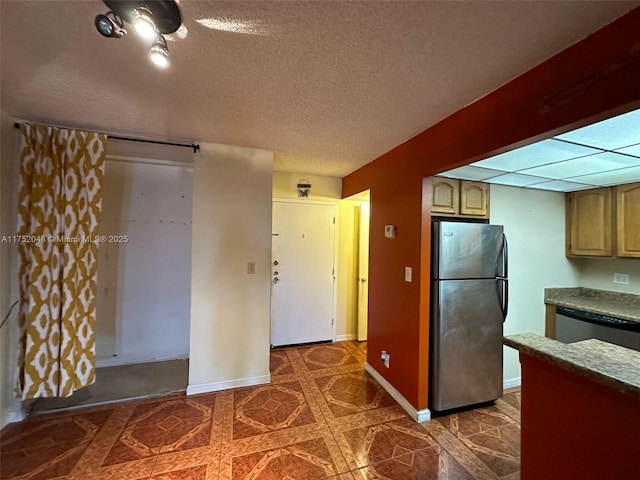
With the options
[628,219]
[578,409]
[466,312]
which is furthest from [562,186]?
[578,409]

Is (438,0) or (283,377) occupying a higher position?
(438,0)

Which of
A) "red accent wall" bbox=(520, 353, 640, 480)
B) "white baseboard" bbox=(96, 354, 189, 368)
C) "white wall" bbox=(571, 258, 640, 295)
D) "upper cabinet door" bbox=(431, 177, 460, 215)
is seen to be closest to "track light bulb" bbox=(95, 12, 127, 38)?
"upper cabinet door" bbox=(431, 177, 460, 215)

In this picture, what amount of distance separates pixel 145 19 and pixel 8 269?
2290mm

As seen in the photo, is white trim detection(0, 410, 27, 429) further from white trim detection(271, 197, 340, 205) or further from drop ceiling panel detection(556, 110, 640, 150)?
drop ceiling panel detection(556, 110, 640, 150)

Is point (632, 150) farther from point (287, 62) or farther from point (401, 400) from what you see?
point (401, 400)

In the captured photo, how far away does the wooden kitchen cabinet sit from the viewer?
2.38 metres

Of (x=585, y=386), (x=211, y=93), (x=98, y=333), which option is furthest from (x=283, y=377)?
(x=211, y=93)

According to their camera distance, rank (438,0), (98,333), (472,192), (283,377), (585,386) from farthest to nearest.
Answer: (98,333), (283,377), (472,192), (585,386), (438,0)

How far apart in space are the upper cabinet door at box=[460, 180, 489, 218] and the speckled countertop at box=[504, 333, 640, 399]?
4.64 ft

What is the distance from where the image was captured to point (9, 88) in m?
1.62

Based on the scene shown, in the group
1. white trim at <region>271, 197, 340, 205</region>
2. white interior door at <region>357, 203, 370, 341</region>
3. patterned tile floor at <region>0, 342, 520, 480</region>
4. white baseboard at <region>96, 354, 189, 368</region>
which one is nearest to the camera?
patterned tile floor at <region>0, 342, 520, 480</region>

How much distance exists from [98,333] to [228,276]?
1.89 metres

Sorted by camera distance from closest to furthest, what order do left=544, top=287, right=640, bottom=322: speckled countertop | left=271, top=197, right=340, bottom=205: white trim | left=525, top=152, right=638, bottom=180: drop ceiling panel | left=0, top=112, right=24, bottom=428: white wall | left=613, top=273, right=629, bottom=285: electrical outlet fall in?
left=525, top=152, right=638, bottom=180: drop ceiling panel < left=0, top=112, right=24, bottom=428: white wall < left=544, top=287, right=640, bottom=322: speckled countertop < left=613, top=273, right=629, bottom=285: electrical outlet < left=271, top=197, right=340, bottom=205: white trim

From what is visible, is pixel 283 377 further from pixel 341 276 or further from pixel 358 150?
pixel 358 150
